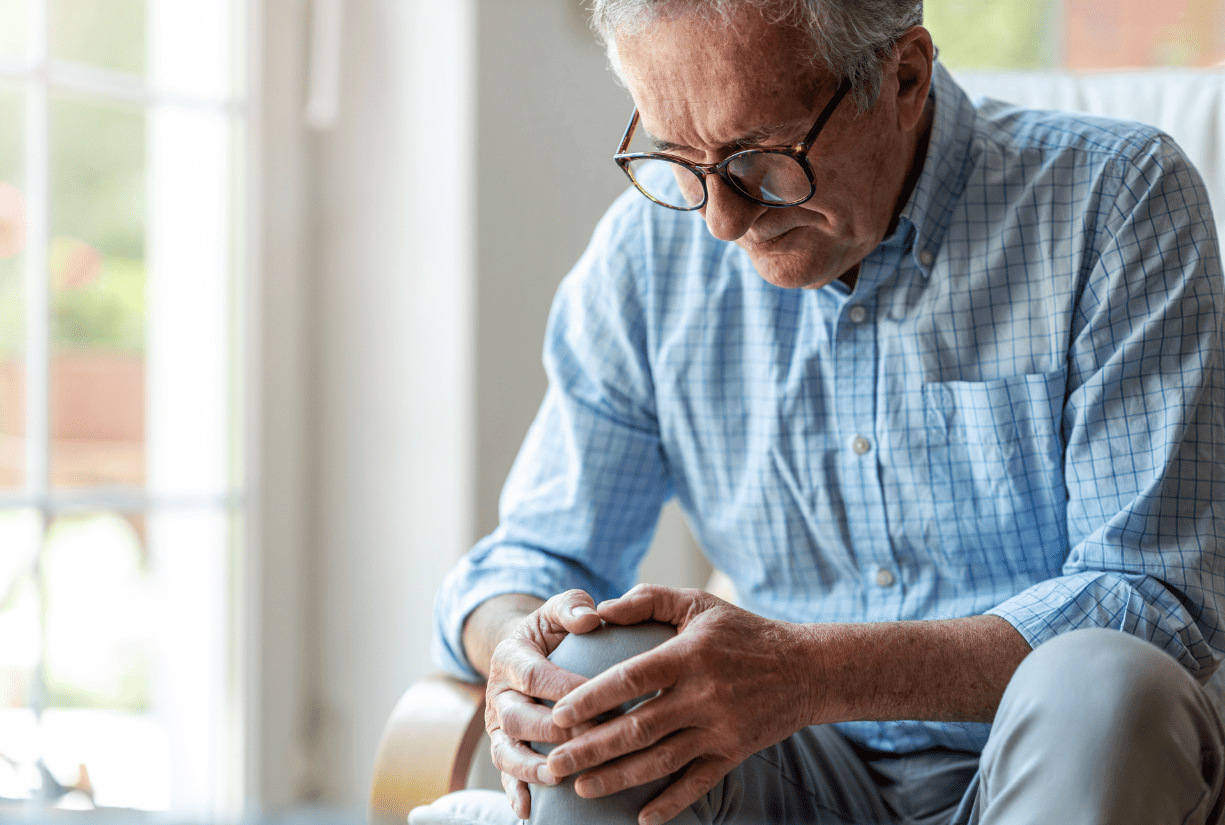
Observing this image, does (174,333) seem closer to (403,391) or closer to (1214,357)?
(403,391)

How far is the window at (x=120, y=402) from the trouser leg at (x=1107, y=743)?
1356 mm

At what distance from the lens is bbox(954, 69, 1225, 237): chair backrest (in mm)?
1285

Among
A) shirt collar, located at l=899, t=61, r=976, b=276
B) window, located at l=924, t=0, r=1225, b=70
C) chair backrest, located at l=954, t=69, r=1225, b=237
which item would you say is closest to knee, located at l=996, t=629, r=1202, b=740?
shirt collar, located at l=899, t=61, r=976, b=276

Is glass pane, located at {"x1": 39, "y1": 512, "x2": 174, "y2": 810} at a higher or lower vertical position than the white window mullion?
lower

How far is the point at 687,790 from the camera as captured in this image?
0.82 m

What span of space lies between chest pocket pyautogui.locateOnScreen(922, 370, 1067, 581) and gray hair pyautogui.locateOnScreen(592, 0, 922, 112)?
1.06ft

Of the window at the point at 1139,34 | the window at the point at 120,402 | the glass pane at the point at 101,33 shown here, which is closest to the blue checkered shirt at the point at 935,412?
the window at the point at 120,402

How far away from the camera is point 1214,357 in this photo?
3.14ft

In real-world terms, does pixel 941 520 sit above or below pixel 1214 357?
below

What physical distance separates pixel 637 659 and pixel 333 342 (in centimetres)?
118

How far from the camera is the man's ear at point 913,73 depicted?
1008 millimetres

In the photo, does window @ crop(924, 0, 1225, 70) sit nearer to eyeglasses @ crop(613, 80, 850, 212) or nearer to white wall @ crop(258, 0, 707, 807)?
white wall @ crop(258, 0, 707, 807)

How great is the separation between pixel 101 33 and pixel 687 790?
1.44m

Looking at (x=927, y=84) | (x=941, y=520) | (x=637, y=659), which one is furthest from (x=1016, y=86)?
(x=637, y=659)
